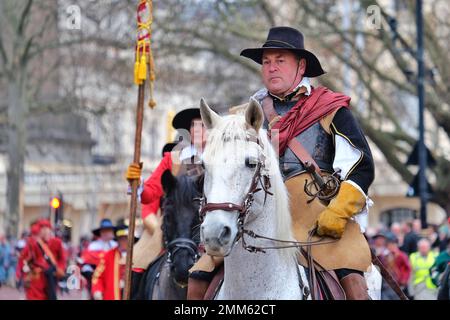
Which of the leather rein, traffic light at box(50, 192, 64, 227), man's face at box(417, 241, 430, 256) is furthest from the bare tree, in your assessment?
the leather rein

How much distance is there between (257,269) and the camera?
757 centimetres

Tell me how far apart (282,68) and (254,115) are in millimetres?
1293

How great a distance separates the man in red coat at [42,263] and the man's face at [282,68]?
478 inches

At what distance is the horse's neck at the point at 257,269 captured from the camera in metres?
7.53

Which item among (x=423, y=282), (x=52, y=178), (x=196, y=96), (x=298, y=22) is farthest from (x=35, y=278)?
(x=52, y=178)

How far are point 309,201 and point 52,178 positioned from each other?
136ft

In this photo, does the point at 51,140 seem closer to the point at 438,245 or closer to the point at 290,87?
the point at 438,245

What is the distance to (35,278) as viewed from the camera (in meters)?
20.5

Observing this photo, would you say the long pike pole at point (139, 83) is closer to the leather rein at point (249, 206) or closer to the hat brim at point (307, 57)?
the hat brim at point (307, 57)

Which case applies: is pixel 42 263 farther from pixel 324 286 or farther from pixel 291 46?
pixel 324 286

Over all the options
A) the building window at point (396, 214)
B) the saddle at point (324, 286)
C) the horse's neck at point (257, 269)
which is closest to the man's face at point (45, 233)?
the saddle at point (324, 286)

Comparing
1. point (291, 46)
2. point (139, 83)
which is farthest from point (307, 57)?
point (139, 83)

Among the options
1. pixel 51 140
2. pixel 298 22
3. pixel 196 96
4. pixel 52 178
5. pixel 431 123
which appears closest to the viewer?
pixel 298 22

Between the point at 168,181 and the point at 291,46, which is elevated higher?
the point at 291,46
